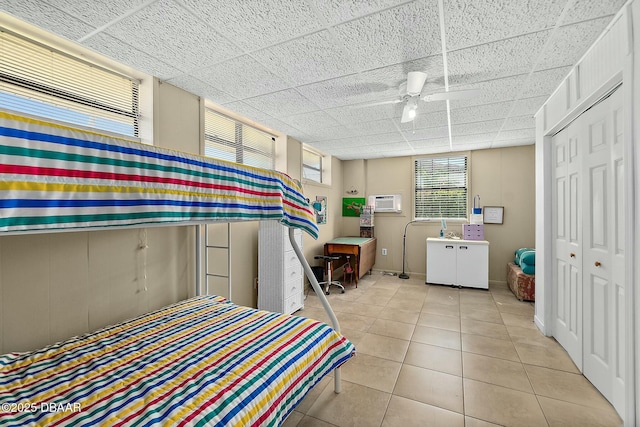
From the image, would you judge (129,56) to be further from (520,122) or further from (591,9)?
(520,122)

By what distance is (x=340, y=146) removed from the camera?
4.70m

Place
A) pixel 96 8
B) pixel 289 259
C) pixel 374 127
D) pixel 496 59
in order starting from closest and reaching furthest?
1. pixel 96 8
2. pixel 496 59
3. pixel 289 259
4. pixel 374 127

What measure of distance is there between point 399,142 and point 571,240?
8.62ft

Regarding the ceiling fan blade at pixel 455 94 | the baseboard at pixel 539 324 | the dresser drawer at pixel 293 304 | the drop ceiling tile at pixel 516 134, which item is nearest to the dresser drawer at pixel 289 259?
the dresser drawer at pixel 293 304

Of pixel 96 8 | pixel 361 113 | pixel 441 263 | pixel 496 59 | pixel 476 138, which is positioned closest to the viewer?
pixel 96 8

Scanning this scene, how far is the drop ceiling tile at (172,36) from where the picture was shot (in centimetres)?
153

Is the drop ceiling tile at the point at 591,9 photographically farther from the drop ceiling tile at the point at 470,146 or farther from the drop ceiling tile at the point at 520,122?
the drop ceiling tile at the point at 470,146

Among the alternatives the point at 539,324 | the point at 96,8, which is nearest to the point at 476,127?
the point at 539,324

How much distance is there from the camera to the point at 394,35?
1729 mm

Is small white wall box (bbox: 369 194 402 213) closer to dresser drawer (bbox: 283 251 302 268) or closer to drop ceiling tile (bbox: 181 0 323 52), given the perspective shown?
dresser drawer (bbox: 283 251 302 268)

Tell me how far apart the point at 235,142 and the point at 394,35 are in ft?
7.22

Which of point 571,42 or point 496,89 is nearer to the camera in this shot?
point 571,42

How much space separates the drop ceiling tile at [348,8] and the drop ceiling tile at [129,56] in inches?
50.7

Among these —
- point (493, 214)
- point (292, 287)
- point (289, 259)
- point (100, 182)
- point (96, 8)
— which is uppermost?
point (96, 8)
